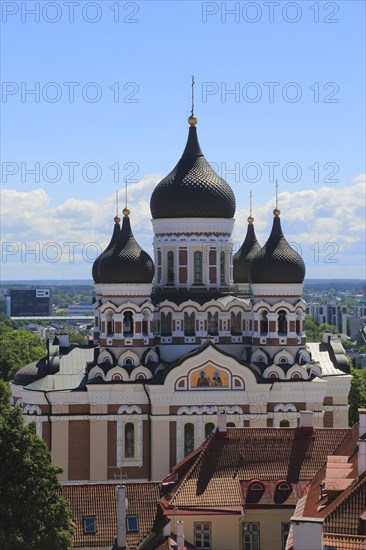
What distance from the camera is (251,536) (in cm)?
2723

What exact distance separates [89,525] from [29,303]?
553ft

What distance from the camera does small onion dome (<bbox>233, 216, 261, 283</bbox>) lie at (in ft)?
162

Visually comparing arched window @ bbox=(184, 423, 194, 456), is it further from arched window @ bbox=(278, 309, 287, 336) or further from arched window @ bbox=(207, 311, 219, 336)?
arched window @ bbox=(278, 309, 287, 336)

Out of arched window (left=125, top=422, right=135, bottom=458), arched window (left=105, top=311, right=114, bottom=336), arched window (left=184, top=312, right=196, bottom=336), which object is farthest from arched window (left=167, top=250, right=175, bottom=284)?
arched window (left=125, top=422, right=135, bottom=458)

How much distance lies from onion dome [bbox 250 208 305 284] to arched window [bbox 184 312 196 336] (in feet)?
9.38

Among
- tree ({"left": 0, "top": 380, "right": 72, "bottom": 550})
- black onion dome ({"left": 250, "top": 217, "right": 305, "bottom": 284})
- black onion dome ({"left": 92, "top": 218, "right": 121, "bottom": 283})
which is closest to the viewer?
tree ({"left": 0, "top": 380, "right": 72, "bottom": 550})

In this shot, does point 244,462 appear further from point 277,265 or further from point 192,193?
point 192,193

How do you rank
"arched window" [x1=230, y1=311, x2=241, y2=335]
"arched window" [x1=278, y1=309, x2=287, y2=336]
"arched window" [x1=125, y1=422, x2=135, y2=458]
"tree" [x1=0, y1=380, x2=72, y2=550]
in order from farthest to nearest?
1. "arched window" [x1=230, y1=311, x2=241, y2=335]
2. "arched window" [x1=278, y1=309, x2=287, y2=336]
3. "arched window" [x1=125, y1=422, x2=135, y2=458]
4. "tree" [x1=0, y1=380, x2=72, y2=550]

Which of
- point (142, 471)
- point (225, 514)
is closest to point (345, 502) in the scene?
point (225, 514)

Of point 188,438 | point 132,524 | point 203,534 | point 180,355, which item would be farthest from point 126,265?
point 203,534

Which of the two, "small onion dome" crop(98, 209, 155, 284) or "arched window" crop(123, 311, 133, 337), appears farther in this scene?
"arched window" crop(123, 311, 133, 337)

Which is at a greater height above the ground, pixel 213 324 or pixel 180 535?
pixel 213 324

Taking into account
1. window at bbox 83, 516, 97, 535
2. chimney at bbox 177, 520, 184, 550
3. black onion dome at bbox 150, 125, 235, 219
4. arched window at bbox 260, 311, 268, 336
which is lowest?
window at bbox 83, 516, 97, 535

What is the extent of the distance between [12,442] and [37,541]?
231 cm
